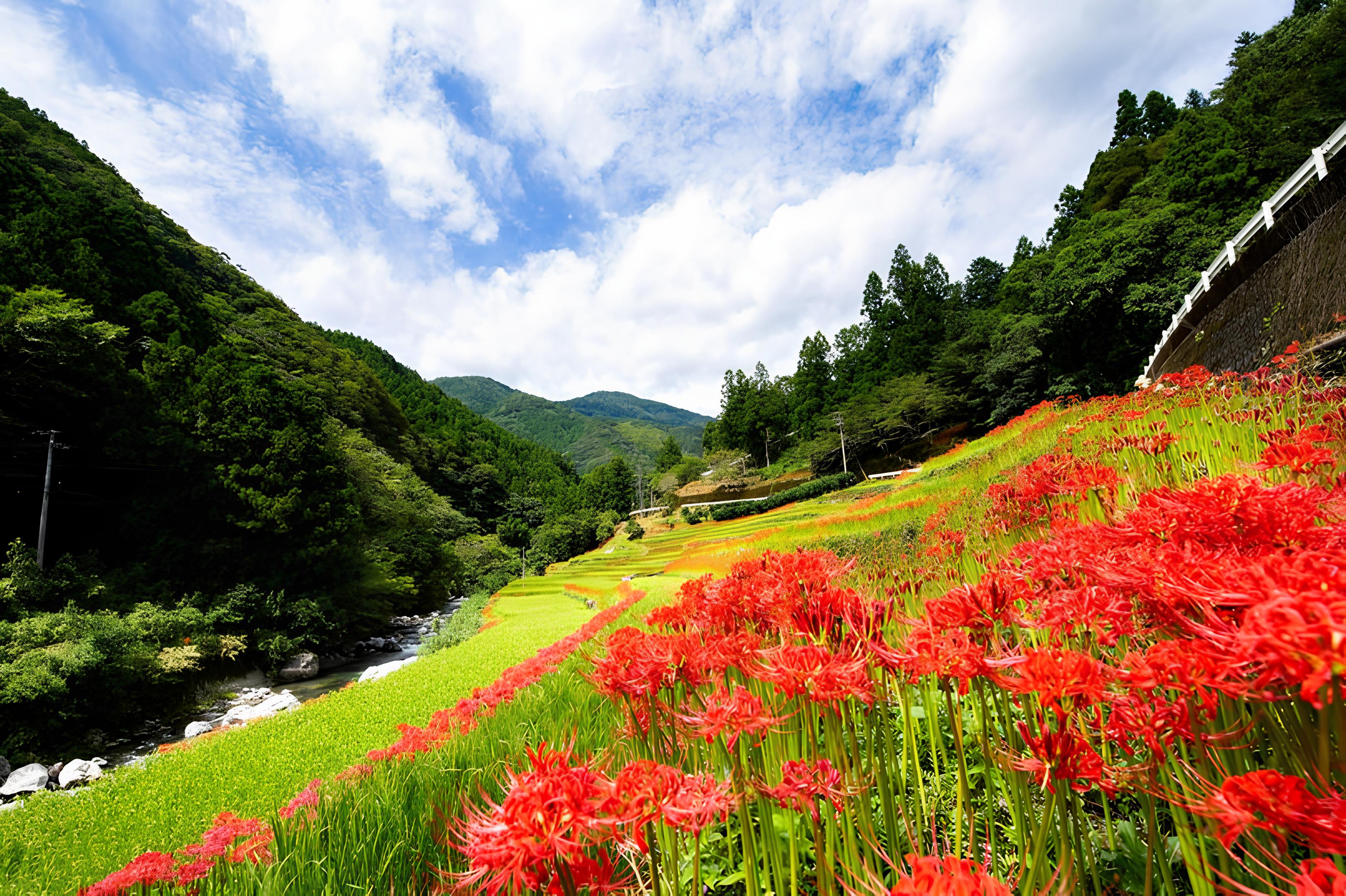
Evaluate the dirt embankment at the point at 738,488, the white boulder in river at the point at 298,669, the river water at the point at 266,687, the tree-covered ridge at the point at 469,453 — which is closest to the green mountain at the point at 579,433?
the tree-covered ridge at the point at 469,453

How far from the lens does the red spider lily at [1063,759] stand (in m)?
0.80

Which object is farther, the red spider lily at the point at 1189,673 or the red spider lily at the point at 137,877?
the red spider lily at the point at 137,877

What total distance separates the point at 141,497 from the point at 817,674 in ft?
81.0

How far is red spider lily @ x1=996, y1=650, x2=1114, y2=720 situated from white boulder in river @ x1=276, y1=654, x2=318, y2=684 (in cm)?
2195

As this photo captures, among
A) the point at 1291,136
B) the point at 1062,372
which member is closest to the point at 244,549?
the point at 1062,372

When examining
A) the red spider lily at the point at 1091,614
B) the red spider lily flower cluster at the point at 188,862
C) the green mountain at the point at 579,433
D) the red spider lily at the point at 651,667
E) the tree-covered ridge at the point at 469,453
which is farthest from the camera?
the green mountain at the point at 579,433

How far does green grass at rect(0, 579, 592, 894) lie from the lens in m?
4.30

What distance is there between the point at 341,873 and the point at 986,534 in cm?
404

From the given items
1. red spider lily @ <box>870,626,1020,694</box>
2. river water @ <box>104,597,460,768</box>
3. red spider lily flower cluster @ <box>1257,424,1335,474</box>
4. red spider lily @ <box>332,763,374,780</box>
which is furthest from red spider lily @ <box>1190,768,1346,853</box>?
river water @ <box>104,597,460,768</box>

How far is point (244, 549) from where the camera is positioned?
17875 millimetres

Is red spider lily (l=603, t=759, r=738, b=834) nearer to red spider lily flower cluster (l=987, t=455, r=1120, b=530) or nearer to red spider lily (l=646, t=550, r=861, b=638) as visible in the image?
red spider lily (l=646, t=550, r=861, b=638)

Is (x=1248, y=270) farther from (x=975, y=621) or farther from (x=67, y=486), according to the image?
(x=67, y=486)

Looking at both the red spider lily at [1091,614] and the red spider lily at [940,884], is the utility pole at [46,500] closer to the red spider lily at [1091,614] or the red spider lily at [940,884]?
the red spider lily at [940,884]

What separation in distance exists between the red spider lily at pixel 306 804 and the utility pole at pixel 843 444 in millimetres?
38777
